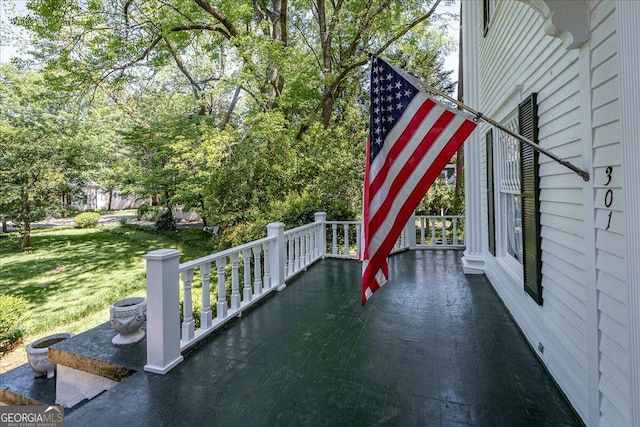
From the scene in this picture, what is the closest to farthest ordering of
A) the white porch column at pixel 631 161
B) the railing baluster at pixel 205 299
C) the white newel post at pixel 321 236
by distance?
1. the white porch column at pixel 631 161
2. the railing baluster at pixel 205 299
3. the white newel post at pixel 321 236

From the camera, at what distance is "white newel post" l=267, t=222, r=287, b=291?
503cm

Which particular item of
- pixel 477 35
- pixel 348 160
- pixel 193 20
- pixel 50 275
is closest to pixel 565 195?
pixel 477 35

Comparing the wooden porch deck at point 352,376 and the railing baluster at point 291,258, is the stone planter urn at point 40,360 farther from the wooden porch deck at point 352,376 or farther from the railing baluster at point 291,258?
the railing baluster at point 291,258

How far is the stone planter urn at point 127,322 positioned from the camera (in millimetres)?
3246

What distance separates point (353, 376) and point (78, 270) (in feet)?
33.6

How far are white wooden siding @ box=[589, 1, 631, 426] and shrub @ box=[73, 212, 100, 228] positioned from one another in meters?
23.0

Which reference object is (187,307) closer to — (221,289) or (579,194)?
(221,289)

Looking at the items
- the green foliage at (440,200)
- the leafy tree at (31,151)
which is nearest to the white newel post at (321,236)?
the green foliage at (440,200)

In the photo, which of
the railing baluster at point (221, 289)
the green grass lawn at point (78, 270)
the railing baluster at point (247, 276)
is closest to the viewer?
the railing baluster at point (221, 289)

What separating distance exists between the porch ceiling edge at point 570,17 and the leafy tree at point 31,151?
584 inches

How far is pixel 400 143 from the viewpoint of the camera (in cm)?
216

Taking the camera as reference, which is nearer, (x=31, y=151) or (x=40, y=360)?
(x=40, y=360)

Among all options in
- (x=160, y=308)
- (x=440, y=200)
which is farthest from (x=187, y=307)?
(x=440, y=200)

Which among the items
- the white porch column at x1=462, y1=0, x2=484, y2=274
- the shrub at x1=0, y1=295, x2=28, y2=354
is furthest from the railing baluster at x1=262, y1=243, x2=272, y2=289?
the shrub at x1=0, y1=295, x2=28, y2=354
